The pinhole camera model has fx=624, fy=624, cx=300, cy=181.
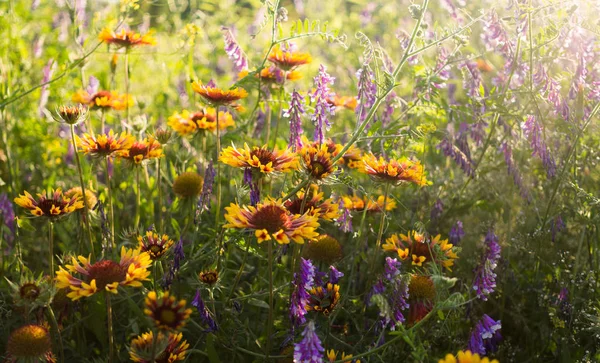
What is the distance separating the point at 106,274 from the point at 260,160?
58 centimetres

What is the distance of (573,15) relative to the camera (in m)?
2.30

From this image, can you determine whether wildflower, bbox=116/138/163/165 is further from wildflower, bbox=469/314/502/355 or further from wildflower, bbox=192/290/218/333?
wildflower, bbox=469/314/502/355

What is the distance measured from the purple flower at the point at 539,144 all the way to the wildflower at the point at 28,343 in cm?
186

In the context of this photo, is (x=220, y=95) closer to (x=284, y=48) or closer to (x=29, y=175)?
(x=284, y=48)

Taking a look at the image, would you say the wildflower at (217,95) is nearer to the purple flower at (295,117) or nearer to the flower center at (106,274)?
the purple flower at (295,117)

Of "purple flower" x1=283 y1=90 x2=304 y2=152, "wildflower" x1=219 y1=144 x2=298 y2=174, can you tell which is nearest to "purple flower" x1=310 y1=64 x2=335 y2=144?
"purple flower" x1=283 y1=90 x2=304 y2=152

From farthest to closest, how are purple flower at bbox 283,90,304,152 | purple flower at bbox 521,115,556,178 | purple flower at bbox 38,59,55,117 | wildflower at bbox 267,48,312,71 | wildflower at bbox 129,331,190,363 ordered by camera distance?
purple flower at bbox 38,59,55,117 < wildflower at bbox 267,48,312,71 < purple flower at bbox 521,115,556,178 < purple flower at bbox 283,90,304,152 < wildflower at bbox 129,331,190,363

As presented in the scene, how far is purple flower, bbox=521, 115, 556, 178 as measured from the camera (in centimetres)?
242

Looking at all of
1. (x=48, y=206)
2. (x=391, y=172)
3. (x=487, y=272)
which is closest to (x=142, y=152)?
(x=48, y=206)

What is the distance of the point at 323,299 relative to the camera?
1980 mm

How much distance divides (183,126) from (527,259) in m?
1.74

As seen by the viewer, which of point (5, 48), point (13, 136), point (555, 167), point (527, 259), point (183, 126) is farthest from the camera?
point (13, 136)

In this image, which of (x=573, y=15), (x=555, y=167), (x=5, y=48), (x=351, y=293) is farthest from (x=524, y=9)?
(x=5, y=48)

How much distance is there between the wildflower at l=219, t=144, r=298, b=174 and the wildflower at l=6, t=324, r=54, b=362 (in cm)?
70
